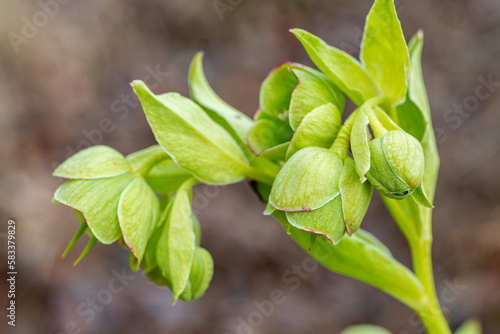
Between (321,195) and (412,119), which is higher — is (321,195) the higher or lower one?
the higher one

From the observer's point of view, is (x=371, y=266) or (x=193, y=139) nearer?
(x=193, y=139)

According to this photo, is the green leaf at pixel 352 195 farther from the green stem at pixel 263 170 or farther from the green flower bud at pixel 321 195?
the green stem at pixel 263 170

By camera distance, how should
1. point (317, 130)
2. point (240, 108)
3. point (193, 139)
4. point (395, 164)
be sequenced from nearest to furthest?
point (395, 164) → point (317, 130) → point (193, 139) → point (240, 108)

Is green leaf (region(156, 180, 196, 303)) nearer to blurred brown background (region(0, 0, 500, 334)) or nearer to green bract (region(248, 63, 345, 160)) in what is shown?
green bract (region(248, 63, 345, 160))

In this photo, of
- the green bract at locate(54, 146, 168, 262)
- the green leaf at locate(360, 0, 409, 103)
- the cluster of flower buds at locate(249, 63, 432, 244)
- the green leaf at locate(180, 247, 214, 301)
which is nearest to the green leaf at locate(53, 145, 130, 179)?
the green bract at locate(54, 146, 168, 262)

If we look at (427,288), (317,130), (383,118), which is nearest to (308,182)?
(317,130)

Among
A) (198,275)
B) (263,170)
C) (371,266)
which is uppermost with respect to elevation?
(263,170)

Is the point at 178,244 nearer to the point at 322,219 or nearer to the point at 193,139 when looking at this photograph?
the point at 193,139
